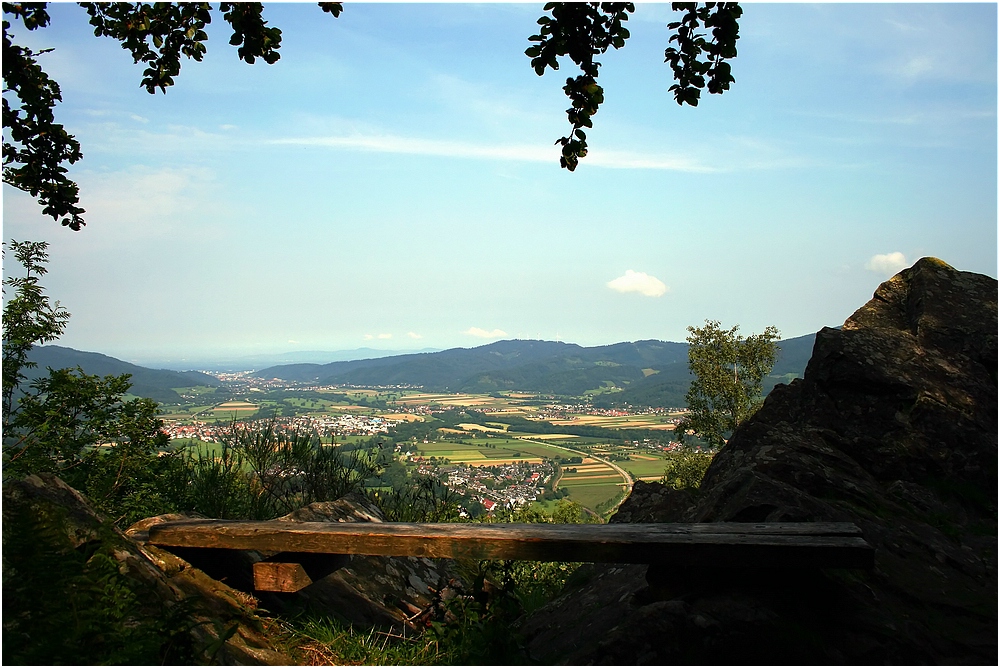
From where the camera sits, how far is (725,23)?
3.89 meters

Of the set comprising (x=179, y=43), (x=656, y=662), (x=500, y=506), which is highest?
(x=179, y=43)

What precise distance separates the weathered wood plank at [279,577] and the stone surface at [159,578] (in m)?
0.19

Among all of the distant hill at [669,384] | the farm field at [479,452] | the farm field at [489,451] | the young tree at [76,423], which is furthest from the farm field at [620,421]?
the young tree at [76,423]

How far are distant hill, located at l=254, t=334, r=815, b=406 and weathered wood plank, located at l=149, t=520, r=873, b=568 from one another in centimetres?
8323

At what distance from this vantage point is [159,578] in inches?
149

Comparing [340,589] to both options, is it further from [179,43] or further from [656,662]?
[179,43]

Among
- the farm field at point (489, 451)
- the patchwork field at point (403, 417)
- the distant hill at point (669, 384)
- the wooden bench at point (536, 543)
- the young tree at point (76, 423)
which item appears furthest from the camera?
the distant hill at point (669, 384)

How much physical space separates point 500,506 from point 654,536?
8.56 meters

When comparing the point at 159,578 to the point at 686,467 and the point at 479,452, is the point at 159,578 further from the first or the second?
the point at 479,452

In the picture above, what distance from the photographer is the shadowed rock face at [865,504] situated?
2.96m

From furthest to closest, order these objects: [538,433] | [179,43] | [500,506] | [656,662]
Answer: [538,433]
[500,506]
[179,43]
[656,662]

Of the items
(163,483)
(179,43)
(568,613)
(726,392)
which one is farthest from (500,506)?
(726,392)

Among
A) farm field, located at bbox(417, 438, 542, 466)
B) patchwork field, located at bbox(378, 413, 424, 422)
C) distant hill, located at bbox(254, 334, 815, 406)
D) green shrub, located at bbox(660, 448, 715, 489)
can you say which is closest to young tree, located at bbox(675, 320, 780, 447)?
green shrub, located at bbox(660, 448, 715, 489)

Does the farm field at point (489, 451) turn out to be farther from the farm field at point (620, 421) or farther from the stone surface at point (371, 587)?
the stone surface at point (371, 587)
